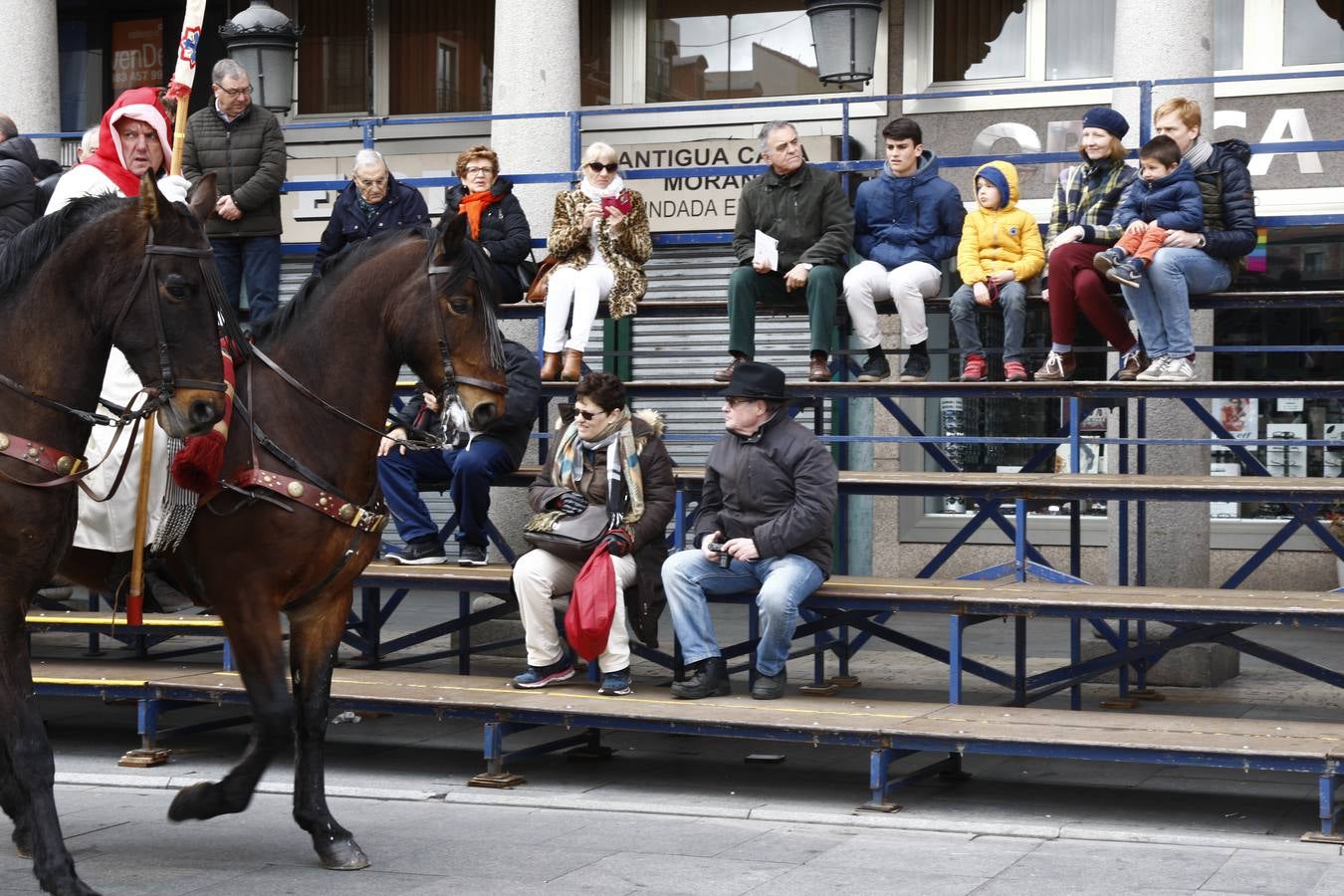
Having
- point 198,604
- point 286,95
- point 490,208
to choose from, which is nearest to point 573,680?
point 198,604

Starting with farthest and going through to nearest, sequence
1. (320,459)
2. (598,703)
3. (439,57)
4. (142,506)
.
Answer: (439,57) < (598,703) < (320,459) < (142,506)

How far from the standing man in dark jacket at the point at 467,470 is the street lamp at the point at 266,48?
5.66 metres

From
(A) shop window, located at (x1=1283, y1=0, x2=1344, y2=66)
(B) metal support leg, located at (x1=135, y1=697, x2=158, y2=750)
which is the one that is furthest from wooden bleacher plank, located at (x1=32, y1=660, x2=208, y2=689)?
(A) shop window, located at (x1=1283, y1=0, x2=1344, y2=66)

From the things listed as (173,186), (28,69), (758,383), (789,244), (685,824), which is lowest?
(685,824)

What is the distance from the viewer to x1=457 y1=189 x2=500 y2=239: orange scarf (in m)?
11.1

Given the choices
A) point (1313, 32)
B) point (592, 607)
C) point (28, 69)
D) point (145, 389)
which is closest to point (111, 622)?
point (592, 607)

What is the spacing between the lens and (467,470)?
33.0 ft

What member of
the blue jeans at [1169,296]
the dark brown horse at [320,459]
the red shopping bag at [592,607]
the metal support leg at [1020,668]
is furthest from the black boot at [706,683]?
the blue jeans at [1169,296]

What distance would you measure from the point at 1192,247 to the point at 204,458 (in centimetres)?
571

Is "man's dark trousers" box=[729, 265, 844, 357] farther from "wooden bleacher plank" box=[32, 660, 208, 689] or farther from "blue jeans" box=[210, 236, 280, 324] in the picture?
"wooden bleacher plank" box=[32, 660, 208, 689]

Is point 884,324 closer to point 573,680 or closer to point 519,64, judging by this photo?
point 519,64

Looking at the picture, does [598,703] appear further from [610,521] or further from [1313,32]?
[1313,32]

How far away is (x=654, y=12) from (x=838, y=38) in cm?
395

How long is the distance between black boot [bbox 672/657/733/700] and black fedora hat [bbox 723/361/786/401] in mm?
1333
